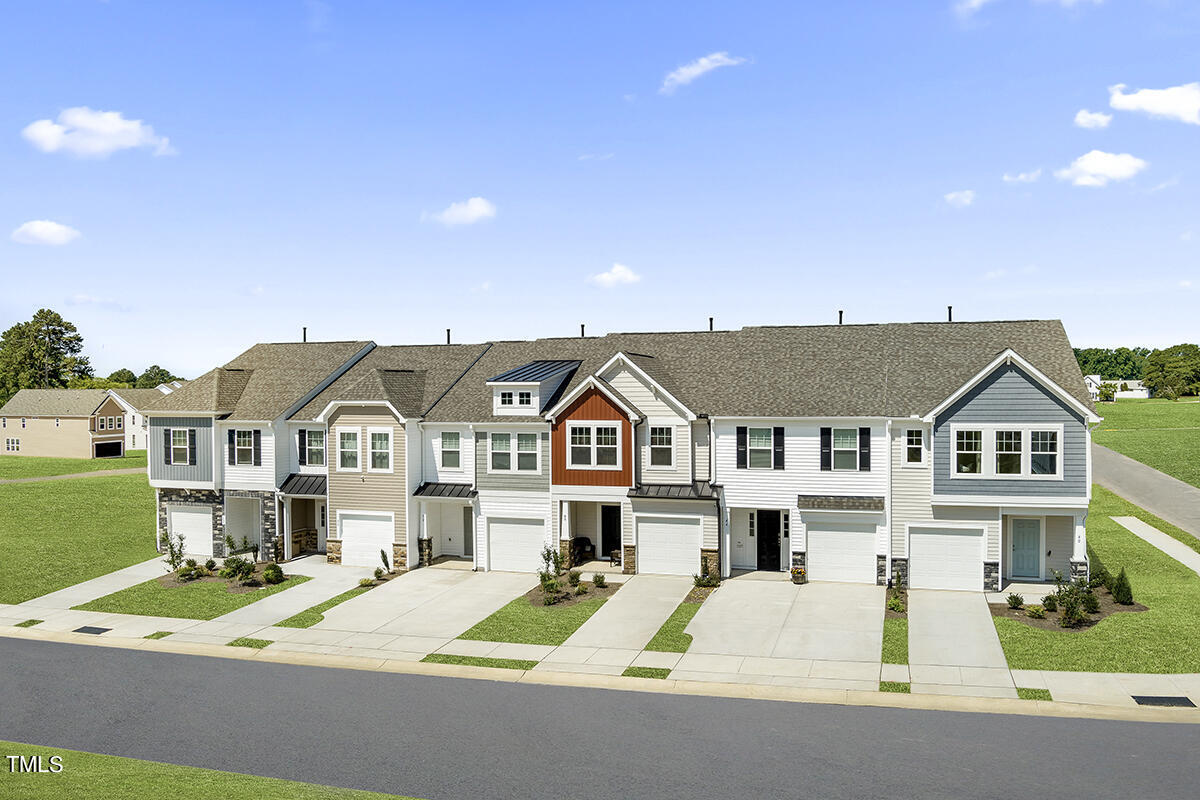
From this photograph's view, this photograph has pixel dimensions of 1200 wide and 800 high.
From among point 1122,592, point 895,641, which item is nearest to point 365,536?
point 895,641

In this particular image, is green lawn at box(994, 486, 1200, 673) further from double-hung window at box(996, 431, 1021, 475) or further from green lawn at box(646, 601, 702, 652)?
green lawn at box(646, 601, 702, 652)

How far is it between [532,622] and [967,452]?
51.9 feet

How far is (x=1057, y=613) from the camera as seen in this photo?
26.0 meters

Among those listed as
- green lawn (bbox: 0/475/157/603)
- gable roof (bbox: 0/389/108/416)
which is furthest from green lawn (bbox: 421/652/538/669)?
gable roof (bbox: 0/389/108/416)

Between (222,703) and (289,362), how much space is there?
2321 centimetres

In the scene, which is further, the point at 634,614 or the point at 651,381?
the point at 651,381

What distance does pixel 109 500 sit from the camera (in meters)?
50.3

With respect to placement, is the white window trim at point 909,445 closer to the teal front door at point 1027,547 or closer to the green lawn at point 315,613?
the teal front door at point 1027,547

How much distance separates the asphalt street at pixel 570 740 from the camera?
15.4 meters

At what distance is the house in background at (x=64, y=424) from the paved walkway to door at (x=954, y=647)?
84012 millimetres

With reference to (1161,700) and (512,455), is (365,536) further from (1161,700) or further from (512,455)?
(1161,700)

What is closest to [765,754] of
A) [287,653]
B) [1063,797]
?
[1063,797]

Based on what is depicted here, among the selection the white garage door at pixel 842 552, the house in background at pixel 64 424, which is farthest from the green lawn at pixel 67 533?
the house in background at pixel 64 424

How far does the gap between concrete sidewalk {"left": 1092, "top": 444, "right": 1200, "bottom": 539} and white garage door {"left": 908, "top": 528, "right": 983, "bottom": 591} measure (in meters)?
15.8
